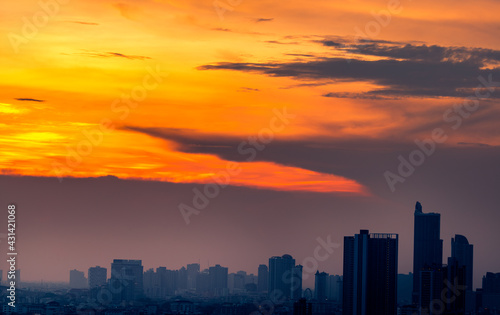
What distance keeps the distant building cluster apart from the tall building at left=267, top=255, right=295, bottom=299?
101 mm

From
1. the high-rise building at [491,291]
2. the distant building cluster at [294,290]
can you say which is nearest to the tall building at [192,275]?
the distant building cluster at [294,290]

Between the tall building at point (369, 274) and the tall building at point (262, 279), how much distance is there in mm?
30883

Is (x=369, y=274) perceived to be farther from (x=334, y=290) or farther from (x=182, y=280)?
(x=182, y=280)

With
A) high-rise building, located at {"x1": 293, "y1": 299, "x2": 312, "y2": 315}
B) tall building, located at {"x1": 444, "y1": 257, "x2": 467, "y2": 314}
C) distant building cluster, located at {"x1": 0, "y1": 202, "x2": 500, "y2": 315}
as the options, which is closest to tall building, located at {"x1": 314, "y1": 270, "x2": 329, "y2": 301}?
distant building cluster, located at {"x1": 0, "y1": 202, "x2": 500, "y2": 315}

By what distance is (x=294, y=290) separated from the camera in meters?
84.8

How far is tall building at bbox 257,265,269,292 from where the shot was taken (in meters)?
95.8

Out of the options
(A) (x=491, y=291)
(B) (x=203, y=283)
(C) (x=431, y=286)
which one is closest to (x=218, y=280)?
(B) (x=203, y=283)

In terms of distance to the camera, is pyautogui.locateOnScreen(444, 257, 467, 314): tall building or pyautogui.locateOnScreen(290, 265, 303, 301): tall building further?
pyautogui.locateOnScreen(290, 265, 303, 301): tall building

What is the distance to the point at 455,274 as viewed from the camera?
166ft

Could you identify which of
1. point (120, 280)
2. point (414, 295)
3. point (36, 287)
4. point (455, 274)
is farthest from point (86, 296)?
point (455, 274)

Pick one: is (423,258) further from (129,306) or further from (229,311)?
(129,306)

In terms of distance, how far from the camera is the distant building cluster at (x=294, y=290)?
52.5m

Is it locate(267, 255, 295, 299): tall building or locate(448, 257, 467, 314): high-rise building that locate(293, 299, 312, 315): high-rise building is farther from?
locate(267, 255, 295, 299): tall building

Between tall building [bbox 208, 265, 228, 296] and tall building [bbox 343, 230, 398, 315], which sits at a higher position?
tall building [bbox 343, 230, 398, 315]
